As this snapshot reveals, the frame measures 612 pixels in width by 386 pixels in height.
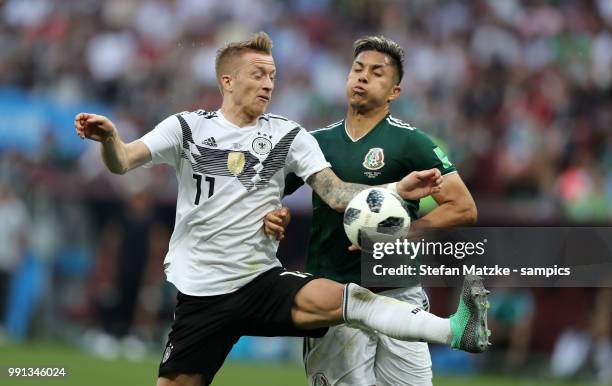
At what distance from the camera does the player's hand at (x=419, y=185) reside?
24.9 feet

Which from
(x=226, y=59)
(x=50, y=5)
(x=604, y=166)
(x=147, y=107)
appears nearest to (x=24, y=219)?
(x=147, y=107)

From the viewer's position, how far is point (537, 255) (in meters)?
8.78

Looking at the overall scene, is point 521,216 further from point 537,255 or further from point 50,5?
point 50,5

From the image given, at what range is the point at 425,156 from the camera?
8.12m

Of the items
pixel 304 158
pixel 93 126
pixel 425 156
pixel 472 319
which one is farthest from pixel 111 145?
pixel 472 319

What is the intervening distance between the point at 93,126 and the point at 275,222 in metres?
1.27

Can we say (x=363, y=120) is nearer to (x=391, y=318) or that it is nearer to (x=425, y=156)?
(x=425, y=156)

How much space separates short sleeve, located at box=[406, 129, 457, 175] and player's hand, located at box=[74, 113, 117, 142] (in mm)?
1939

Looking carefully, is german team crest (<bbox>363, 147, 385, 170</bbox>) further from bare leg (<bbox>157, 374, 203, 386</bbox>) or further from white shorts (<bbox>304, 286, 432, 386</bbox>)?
bare leg (<bbox>157, 374, 203, 386</bbox>)

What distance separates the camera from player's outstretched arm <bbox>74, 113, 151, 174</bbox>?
7.42 m

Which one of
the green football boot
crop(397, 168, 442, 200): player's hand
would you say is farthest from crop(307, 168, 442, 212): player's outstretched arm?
the green football boot

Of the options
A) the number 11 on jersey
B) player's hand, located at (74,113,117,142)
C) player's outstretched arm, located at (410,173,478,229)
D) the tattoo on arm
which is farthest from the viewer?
player's outstretched arm, located at (410,173,478,229)

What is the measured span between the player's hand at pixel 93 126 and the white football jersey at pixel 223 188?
0.44m

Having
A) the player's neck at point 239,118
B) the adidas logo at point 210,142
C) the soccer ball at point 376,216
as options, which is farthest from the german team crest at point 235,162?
the soccer ball at point 376,216
